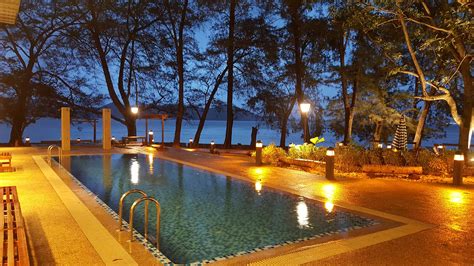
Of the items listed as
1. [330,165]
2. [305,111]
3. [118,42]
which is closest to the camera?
[330,165]

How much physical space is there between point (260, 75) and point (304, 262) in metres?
20.1

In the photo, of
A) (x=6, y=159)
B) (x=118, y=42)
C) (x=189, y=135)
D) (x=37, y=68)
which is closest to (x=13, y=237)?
(x=6, y=159)

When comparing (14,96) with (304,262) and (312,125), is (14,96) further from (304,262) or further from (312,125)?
(304,262)

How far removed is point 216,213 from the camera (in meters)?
6.67

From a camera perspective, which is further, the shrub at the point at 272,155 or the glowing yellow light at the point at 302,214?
the shrub at the point at 272,155

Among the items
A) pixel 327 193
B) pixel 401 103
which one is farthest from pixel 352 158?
pixel 401 103

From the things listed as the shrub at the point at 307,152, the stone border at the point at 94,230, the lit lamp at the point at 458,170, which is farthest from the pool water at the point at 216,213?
the lit lamp at the point at 458,170

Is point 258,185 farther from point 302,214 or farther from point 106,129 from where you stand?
point 106,129

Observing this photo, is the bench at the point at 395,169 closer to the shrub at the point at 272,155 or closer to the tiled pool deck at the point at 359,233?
the tiled pool deck at the point at 359,233

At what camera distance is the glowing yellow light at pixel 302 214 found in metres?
5.92

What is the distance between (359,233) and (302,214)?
1.41 metres

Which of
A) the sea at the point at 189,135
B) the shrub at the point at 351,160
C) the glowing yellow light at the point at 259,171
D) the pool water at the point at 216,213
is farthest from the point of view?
the sea at the point at 189,135

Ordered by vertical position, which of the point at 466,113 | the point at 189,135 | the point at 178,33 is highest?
the point at 178,33

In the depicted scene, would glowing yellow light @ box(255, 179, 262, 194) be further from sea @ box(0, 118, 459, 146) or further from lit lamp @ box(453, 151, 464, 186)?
sea @ box(0, 118, 459, 146)
